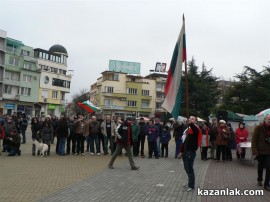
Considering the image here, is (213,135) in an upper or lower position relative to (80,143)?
upper

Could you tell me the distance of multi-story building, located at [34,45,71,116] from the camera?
71.6 metres

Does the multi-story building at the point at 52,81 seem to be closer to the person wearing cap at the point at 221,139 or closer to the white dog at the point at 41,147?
the white dog at the point at 41,147

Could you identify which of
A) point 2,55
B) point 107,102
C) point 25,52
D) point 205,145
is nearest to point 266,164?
point 205,145

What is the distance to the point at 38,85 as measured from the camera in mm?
70500

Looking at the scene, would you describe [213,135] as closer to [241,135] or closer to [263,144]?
[241,135]

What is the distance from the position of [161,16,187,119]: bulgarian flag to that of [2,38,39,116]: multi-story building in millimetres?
58622

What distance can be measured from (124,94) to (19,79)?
88.7 feet

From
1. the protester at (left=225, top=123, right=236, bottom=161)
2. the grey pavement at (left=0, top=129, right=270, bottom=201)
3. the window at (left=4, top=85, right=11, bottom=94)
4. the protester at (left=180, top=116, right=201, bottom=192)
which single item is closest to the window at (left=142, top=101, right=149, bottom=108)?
the window at (left=4, top=85, right=11, bottom=94)

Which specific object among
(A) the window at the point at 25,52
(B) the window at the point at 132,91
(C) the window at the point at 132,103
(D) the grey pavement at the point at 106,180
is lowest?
(D) the grey pavement at the point at 106,180

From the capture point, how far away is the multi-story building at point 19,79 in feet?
213

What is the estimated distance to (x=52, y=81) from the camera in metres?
73.7

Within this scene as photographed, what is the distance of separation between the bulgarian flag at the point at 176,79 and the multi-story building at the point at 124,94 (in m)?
72.4

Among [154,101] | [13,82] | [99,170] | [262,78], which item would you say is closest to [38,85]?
[13,82]

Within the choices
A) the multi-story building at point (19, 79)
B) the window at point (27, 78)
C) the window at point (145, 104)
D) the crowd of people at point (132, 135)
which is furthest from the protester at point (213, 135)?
the window at point (145, 104)
